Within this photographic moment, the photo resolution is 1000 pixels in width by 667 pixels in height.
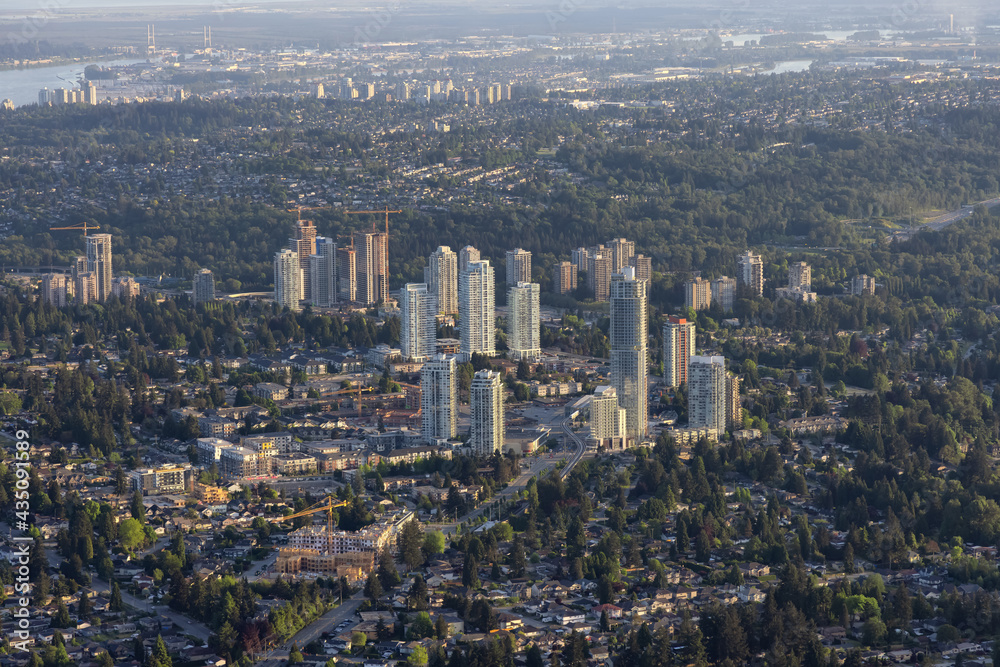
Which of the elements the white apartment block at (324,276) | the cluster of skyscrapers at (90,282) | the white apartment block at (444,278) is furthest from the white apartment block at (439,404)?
the cluster of skyscrapers at (90,282)

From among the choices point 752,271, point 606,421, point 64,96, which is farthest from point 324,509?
point 64,96

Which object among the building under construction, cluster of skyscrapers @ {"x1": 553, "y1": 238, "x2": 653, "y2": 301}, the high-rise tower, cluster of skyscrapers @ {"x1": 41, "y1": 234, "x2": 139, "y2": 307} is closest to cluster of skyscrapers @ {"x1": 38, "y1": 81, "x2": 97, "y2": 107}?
the high-rise tower

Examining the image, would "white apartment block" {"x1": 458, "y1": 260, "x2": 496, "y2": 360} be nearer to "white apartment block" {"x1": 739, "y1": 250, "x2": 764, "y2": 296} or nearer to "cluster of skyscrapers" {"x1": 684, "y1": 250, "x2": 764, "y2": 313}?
"cluster of skyscrapers" {"x1": 684, "y1": 250, "x2": 764, "y2": 313}

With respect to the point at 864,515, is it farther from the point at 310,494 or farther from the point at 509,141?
the point at 509,141

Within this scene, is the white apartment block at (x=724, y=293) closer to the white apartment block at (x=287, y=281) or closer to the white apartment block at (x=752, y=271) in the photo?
the white apartment block at (x=752, y=271)

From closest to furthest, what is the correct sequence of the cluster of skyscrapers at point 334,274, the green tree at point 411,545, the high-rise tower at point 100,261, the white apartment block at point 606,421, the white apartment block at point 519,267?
the green tree at point 411,545 < the white apartment block at point 606,421 < the cluster of skyscrapers at point 334,274 < the high-rise tower at point 100,261 < the white apartment block at point 519,267

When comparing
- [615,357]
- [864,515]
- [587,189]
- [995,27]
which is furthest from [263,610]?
[995,27]

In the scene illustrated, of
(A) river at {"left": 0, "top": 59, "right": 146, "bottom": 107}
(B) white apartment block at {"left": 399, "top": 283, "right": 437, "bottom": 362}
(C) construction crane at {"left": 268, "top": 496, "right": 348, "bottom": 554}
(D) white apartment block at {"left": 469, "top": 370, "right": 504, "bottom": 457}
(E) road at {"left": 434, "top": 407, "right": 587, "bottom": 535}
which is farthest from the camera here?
(A) river at {"left": 0, "top": 59, "right": 146, "bottom": 107}
